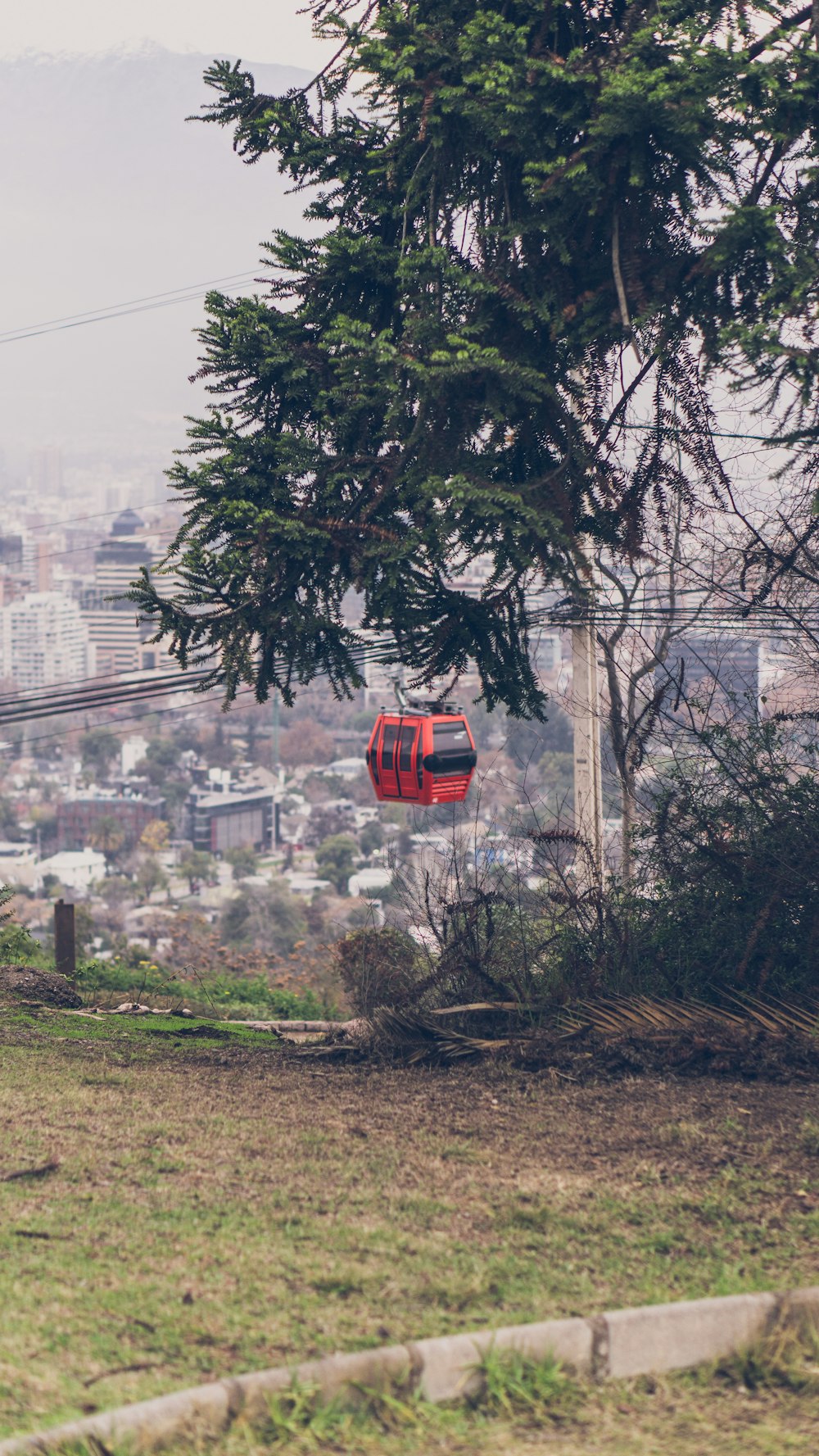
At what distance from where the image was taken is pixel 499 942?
9969 mm

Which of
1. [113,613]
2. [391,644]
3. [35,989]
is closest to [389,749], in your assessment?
[391,644]

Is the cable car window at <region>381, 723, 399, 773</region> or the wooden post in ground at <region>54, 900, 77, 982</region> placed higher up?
the cable car window at <region>381, 723, 399, 773</region>

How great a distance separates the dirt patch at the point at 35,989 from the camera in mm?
12438

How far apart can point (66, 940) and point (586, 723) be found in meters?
A: 8.60

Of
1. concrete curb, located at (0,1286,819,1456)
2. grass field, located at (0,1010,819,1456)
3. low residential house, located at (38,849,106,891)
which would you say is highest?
concrete curb, located at (0,1286,819,1456)

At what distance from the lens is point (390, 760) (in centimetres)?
1331

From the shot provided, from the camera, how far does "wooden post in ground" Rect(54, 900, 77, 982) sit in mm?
18125

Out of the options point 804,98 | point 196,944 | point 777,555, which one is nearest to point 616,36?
point 804,98

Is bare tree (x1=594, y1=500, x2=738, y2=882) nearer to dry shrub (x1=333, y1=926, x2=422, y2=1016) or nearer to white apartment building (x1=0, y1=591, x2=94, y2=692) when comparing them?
dry shrub (x1=333, y1=926, x2=422, y2=1016)

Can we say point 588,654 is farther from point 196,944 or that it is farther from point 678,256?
point 196,944

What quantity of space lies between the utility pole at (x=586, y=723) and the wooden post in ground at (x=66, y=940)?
7986mm

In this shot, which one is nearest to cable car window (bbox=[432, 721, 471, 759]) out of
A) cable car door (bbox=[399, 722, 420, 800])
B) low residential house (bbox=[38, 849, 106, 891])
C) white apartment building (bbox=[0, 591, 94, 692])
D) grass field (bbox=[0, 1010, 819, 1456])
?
cable car door (bbox=[399, 722, 420, 800])

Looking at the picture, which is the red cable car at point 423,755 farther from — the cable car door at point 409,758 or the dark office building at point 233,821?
the dark office building at point 233,821

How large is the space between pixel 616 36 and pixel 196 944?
29374mm
